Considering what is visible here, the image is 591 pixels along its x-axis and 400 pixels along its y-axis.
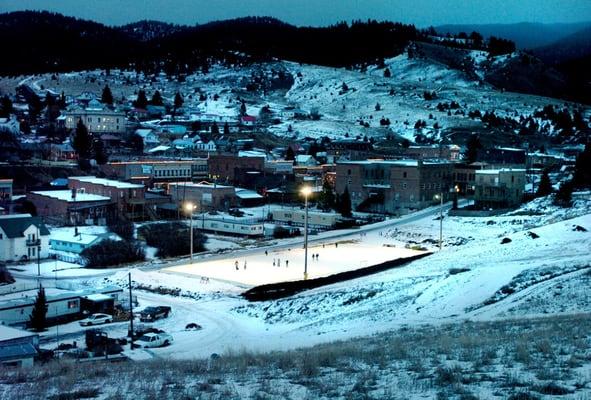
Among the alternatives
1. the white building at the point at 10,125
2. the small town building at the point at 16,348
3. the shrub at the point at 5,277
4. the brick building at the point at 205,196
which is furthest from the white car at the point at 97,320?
the white building at the point at 10,125

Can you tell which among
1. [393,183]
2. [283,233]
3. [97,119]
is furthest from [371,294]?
[97,119]

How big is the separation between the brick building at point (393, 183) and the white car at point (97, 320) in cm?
3366

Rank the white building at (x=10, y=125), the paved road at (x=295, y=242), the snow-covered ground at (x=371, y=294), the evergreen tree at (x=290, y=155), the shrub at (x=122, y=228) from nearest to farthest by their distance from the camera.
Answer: the snow-covered ground at (x=371, y=294), the paved road at (x=295, y=242), the shrub at (x=122, y=228), the white building at (x=10, y=125), the evergreen tree at (x=290, y=155)

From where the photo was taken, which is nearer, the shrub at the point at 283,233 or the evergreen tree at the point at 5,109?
the shrub at the point at 283,233

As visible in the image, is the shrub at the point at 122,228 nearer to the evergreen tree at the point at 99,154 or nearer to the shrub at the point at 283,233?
the shrub at the point at 283,233

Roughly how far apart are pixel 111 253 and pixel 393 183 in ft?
84.9

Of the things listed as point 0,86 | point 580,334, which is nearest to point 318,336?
point 580,334

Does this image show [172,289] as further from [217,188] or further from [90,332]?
[217,188]

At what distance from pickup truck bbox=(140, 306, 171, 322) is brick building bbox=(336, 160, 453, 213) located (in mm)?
32689

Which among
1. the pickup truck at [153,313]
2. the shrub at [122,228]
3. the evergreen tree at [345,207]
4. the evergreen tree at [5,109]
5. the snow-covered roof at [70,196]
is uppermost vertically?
the evergreen tree at [5,109]

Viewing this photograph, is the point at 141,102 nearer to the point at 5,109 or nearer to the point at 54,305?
the point at 5,109

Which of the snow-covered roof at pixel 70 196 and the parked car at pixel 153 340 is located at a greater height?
the snow-covered roof at pixel 70 196

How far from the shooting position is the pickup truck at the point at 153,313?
955 inches

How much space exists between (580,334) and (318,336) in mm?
7457
